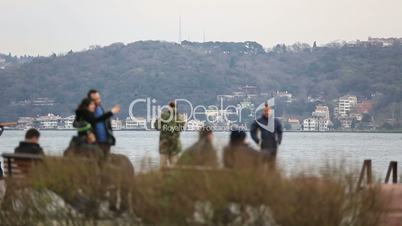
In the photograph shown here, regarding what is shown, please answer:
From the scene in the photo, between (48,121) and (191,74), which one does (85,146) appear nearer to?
(48,121)

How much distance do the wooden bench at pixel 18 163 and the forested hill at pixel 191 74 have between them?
12295cm

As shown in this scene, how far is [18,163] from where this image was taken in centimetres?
1381

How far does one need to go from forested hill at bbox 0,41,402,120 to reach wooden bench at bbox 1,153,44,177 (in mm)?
122946

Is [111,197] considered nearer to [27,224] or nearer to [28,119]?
[27,224]

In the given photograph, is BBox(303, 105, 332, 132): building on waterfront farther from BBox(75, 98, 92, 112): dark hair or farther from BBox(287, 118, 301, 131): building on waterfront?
BBox(75, 98, 92, 112): dark hair

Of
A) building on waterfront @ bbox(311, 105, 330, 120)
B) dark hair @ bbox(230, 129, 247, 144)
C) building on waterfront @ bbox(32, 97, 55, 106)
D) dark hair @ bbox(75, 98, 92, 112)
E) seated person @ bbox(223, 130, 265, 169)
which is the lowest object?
building on waterfront @ bbox(311, 105, 330, 120)

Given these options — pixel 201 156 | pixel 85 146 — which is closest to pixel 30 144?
pixel 85 146

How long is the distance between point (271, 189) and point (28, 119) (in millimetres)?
133430

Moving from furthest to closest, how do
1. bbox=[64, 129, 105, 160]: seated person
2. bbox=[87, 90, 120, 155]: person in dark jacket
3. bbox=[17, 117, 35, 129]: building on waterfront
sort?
bbox=[17, 117, 35, 129]: building on waterfront < bbox=[87, 90, 120, 155]: person in dark jacket < bbox=[64, 129, 105, 160]: seated person

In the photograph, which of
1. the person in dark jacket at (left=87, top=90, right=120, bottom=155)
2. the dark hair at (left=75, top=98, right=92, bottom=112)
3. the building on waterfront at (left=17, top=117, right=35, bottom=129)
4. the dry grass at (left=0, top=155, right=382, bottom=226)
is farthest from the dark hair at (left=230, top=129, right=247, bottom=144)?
the building on waterfront at (left=17, top=117, right=35, bottom=129)

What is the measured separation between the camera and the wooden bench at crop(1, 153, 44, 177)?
13248 millimetres

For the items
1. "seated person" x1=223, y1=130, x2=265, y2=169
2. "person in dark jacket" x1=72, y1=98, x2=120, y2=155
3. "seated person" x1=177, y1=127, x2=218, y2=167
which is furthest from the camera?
"person in dark jacket" x1=72, y1=98, x2=120, y2=155

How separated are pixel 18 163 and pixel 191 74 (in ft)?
453

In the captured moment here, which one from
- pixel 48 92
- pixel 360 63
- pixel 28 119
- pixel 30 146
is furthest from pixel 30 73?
pixel 30 146
